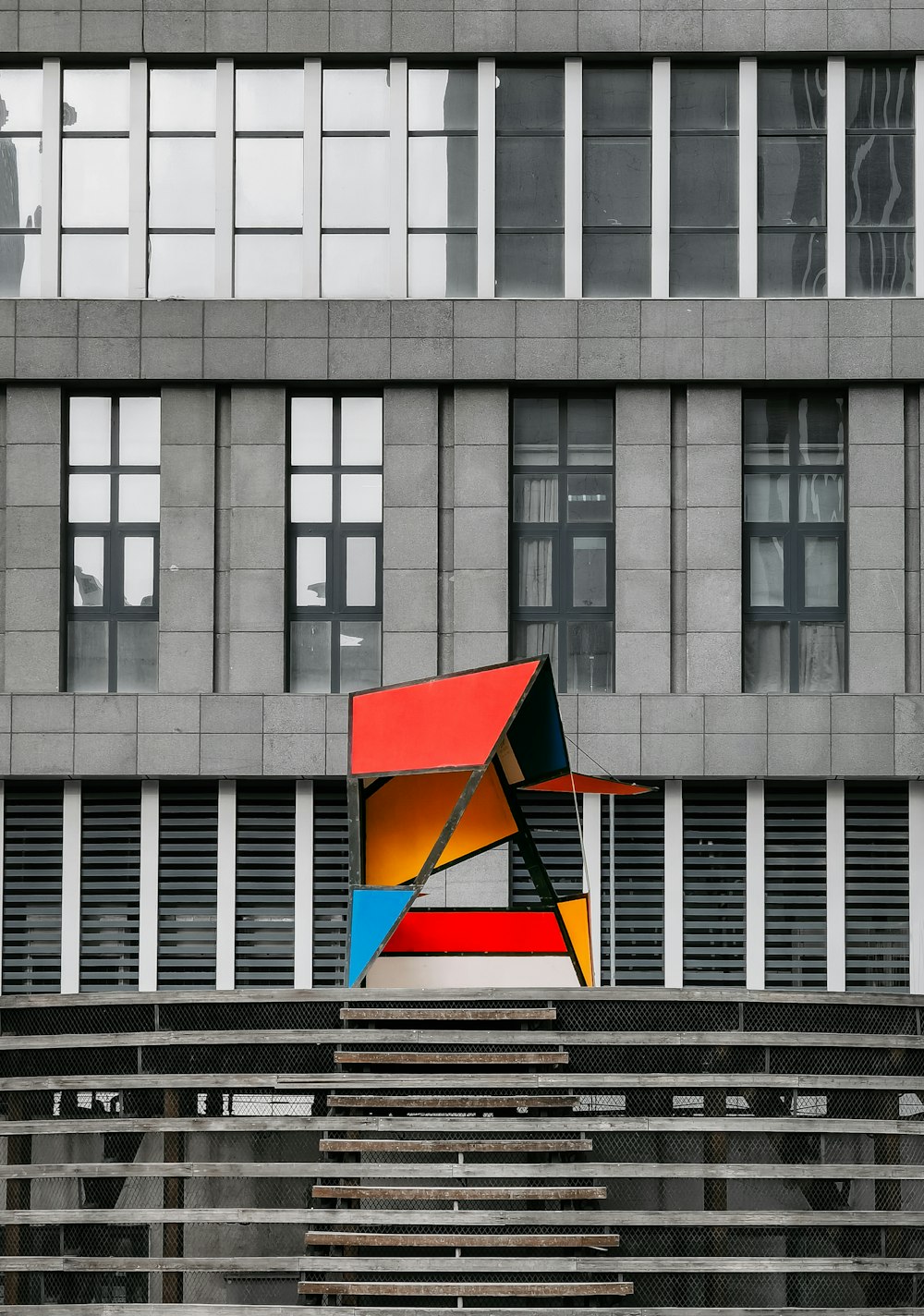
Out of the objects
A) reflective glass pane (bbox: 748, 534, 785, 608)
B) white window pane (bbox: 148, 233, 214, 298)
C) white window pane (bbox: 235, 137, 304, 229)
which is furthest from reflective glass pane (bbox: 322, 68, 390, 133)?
reflective glass pane (bbox: 748, 534, 785, 608)

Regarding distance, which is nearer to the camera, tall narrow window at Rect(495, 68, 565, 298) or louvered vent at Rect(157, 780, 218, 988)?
louvered vent at Rect(157, 780, 218, 988)

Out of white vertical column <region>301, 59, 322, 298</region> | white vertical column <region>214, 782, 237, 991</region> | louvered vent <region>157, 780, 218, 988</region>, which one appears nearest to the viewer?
white vertical column <region>214, 782, 237, 991</region>

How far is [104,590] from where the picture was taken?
22.8 meters

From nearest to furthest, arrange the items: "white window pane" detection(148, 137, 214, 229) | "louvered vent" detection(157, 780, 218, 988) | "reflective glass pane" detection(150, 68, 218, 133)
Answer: "louvered vent" detection(157, 780, 218, 988) < "white window pane" detection(148, 137, 214, 229) < "reflective glass pane" detection(150, 68, 218, 133)

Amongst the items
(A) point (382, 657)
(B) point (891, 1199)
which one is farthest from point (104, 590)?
(B) point (891, 1199)

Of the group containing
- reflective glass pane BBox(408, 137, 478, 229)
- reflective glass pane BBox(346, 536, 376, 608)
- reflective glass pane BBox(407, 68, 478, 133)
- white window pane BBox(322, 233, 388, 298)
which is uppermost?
reflective glass pane BBox(407, 68, 478, 133)

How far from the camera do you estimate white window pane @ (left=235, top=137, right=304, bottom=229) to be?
75.1 feet

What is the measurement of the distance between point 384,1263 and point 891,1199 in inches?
162

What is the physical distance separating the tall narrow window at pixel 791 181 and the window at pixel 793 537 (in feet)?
6.56

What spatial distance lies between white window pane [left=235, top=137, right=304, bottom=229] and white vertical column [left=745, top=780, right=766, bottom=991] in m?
12.2

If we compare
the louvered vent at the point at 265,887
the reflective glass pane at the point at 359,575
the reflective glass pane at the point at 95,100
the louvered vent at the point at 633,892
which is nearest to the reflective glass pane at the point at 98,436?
the reflective glass pane at the point at 359,575

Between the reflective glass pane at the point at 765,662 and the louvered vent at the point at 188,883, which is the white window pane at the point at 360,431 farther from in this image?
the reflective glass pane at the point at 765,662

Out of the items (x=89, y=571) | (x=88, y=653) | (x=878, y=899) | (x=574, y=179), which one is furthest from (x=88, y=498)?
(x=878, y=899)

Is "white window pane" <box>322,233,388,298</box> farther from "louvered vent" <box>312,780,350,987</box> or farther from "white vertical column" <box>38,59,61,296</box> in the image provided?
"louvered vent" <box>312,780,350,987</box>
